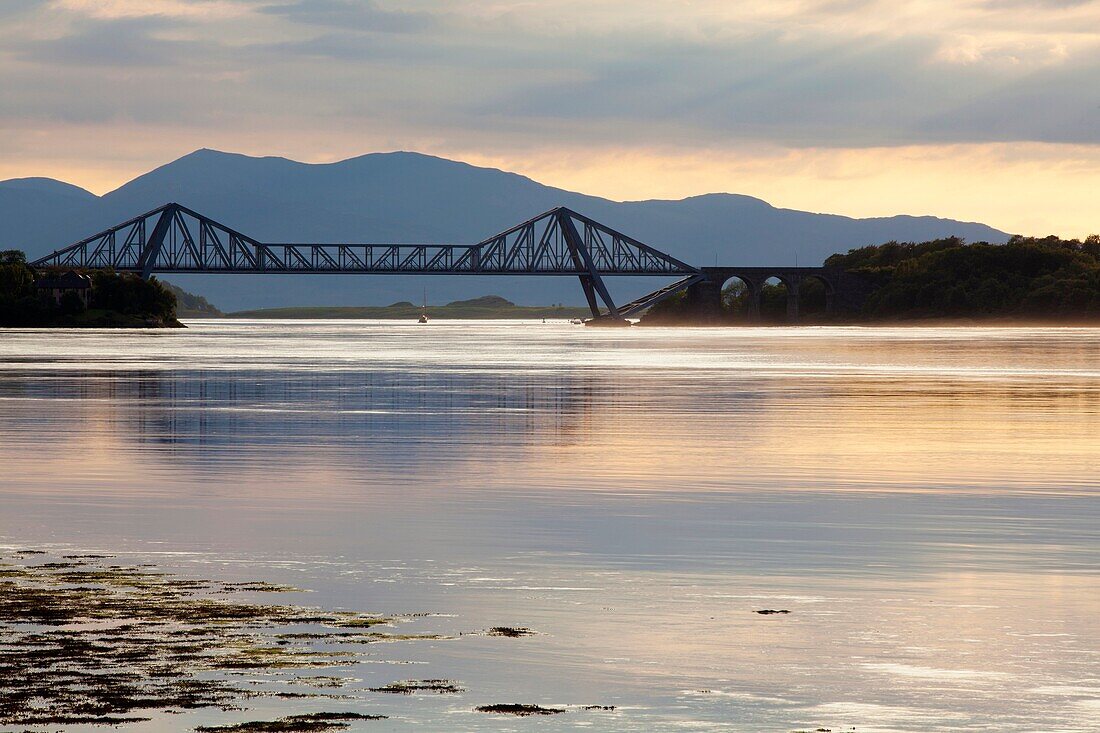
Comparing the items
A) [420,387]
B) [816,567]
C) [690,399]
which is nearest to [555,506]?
[816,567]

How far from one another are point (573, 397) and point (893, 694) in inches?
1544

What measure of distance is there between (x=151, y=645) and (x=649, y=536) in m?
7.69

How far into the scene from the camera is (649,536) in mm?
19375

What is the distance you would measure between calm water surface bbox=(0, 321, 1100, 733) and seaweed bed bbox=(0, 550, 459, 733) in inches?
15.1

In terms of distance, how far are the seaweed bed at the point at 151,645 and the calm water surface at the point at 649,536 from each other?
0.38m

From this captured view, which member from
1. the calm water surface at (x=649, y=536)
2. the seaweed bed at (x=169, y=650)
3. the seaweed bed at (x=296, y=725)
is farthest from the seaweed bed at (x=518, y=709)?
the seaweed bed at (x=296, y=725)

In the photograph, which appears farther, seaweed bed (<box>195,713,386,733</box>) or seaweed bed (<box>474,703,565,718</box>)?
seaweed bed (<box>474,703,565,718</box>)

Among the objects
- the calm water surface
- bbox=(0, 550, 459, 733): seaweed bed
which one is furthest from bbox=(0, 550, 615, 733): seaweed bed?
the calm water surface

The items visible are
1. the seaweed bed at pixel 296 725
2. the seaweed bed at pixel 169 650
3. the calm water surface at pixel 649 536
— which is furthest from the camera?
the calm water surface at pixel 649 536

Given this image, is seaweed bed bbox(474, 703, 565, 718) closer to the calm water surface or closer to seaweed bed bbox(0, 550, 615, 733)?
seaweed bed bbox(0, 550, 615, 733)

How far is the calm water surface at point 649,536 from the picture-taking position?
11.9 metres

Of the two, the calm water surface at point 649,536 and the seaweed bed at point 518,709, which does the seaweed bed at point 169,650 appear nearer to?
the seaweed bed at point 518,709

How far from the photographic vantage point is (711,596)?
50.4 feet

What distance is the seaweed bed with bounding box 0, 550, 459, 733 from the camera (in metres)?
11.1
